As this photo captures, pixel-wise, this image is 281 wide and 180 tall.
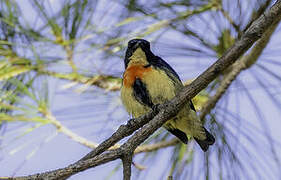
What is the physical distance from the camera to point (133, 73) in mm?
2301

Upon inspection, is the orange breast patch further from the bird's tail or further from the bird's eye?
the bird's tail

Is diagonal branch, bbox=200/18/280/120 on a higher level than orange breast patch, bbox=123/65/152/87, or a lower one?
lower

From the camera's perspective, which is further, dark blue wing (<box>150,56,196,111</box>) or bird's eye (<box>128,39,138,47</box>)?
bird's eye (<box>128,39,138,47</box>)

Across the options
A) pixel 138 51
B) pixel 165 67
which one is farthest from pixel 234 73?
pixel 138 51

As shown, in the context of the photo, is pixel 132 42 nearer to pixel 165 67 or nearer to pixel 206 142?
pixel 165 67

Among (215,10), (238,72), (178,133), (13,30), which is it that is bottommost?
(178,133)

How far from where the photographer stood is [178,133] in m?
2.40

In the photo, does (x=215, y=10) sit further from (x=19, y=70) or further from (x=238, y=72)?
(x=19, y=70)

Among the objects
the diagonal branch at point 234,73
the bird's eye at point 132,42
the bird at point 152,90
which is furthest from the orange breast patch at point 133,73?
the diagonal branch at point 234,73

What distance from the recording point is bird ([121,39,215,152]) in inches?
87.9

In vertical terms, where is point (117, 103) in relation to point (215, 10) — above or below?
below

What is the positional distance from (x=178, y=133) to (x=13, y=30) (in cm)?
107

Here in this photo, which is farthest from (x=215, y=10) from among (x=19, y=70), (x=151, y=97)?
(x=19, y=70)

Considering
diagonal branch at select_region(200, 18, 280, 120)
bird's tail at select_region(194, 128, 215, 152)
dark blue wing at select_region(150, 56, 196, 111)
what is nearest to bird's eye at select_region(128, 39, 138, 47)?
dark blue wing at select_region(150, 56, 196, 111)
